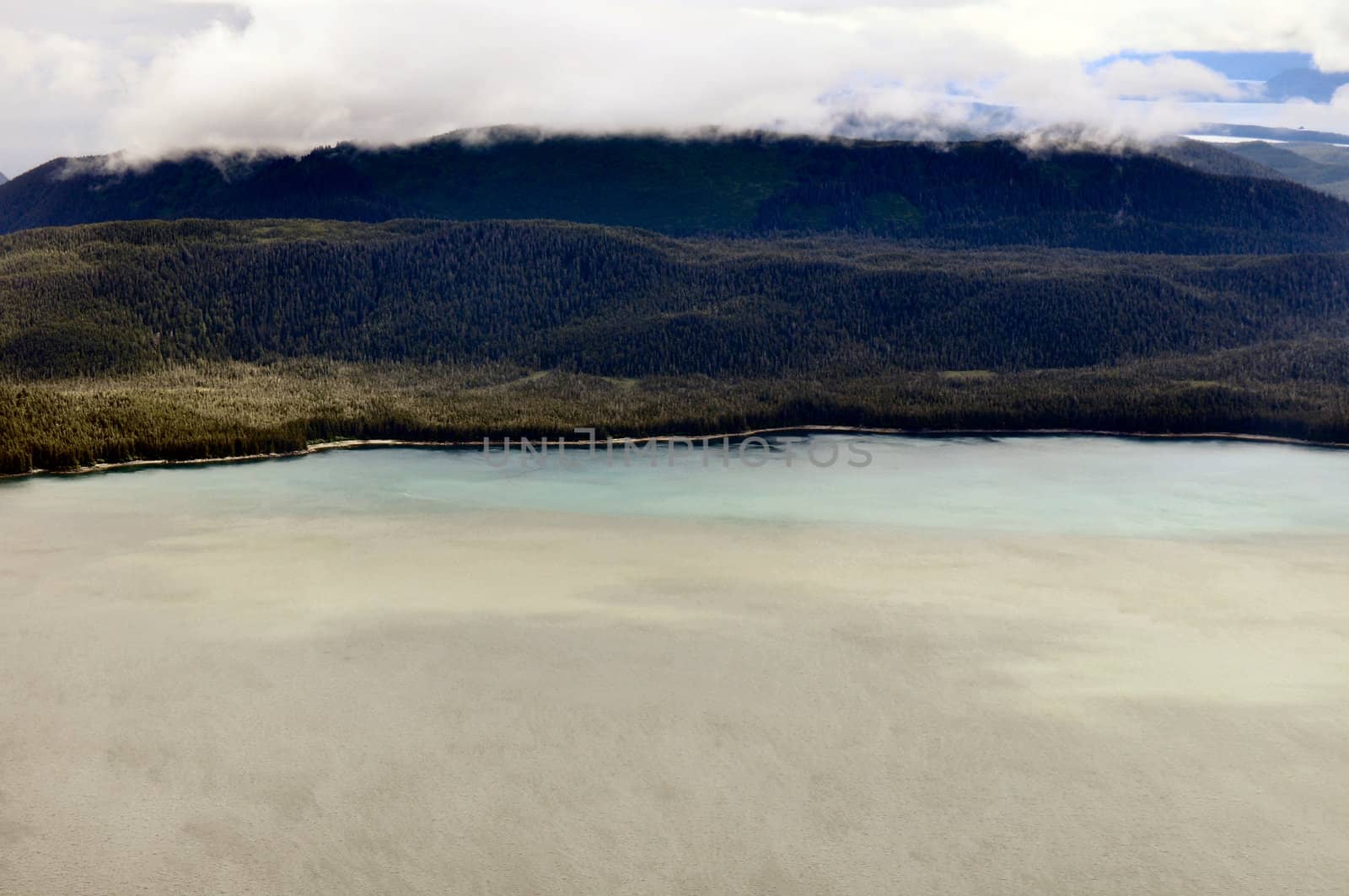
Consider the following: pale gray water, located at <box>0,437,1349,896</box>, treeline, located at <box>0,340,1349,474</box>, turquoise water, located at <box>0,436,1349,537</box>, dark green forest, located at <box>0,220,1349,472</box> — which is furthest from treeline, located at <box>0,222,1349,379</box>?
pale gray water, located at <box>0,437,1349,896</box>

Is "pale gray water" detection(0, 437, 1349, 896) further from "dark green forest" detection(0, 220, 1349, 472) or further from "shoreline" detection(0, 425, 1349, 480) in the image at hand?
"dark green forest" detection(0, 220, 1349, 472)

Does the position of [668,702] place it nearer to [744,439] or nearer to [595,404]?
[744,439]

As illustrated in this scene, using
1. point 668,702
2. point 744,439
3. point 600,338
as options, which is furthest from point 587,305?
point 668,702

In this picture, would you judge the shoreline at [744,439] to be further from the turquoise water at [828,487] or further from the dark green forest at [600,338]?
the turquoise water at [828,487]

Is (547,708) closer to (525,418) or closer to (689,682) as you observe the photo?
(689,682)

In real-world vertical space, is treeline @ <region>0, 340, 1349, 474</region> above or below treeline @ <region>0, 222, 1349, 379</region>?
Result: below

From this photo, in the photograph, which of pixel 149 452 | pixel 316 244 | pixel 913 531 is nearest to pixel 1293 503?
pixel 913 531

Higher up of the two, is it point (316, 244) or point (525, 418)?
point (316, 244)
